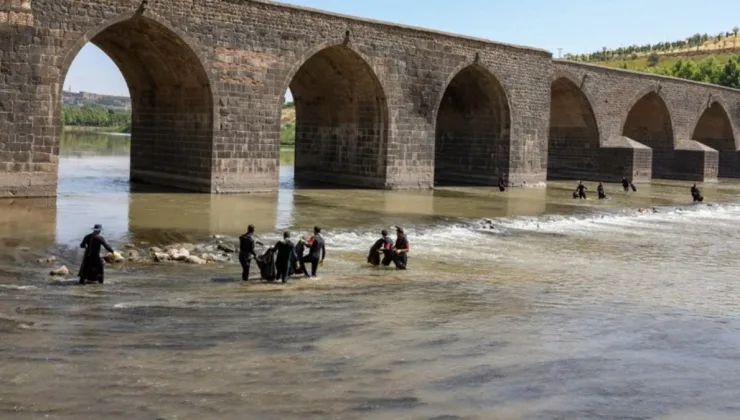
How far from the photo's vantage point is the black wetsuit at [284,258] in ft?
34.0

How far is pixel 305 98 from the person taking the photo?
28.1m

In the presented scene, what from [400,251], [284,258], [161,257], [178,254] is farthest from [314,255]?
[161,257]

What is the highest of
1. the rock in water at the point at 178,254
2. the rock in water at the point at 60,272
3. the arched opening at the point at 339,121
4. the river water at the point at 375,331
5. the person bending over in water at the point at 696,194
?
the arched opening at the point at 339,121

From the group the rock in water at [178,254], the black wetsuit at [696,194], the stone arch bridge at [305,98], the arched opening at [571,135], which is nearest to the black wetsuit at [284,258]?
the rock in water at [178,254]

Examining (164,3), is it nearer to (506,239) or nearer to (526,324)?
(506,239)

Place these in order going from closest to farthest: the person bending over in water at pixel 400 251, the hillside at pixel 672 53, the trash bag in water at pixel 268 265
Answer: the trash bag in water at pixel 268 265 → the person bending over in water at pixel 400 251 → the hillside at pixel 672 53

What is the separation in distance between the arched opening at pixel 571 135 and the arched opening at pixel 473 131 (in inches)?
230

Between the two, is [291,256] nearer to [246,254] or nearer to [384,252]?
[246,254]

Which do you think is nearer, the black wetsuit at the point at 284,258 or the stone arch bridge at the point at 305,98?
the black wetsuit at the point at 284,258

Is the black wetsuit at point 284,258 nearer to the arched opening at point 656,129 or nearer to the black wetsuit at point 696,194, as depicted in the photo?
the black wetsuit at point 696,194

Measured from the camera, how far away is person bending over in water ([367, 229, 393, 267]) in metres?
11.8

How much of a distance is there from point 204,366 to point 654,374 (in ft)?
12.7

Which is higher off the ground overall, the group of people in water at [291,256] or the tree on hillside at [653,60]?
the tree on hillside at [653,60]

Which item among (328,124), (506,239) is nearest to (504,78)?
(328,124)
